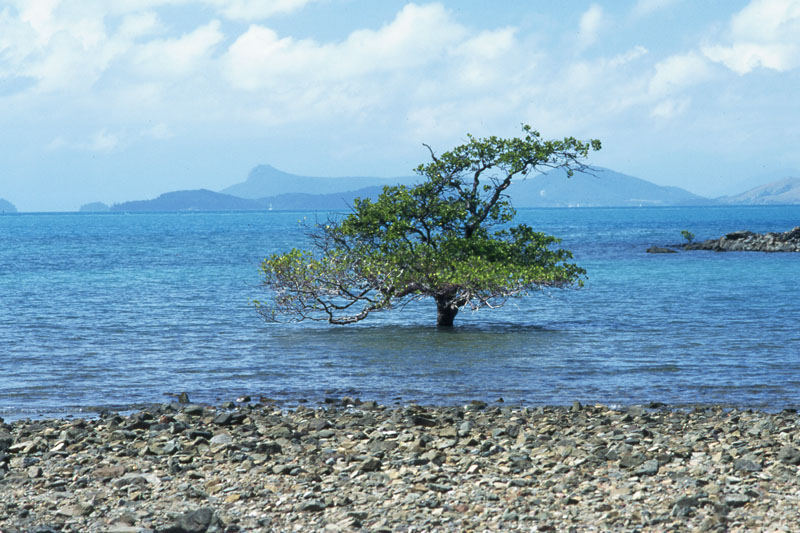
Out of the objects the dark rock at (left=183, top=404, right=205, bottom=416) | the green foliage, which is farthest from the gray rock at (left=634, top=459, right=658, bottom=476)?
the green foliage

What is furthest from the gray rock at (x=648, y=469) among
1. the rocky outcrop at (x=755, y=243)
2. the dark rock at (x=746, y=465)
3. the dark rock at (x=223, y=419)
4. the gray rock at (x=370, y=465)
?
the rocky outcrop at (x=755, y=243)

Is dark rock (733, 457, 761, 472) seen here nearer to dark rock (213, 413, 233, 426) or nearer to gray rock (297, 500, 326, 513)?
gray rock (297, 500, 326, 513)

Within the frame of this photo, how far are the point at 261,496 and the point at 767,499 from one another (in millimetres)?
7070

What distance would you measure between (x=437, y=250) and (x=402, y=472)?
68.1 feet

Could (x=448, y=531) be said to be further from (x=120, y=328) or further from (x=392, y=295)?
(x=120, y=328)

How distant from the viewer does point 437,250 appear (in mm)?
34188

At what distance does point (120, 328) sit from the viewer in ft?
120

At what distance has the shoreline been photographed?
11711mm

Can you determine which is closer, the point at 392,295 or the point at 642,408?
the point at 642,408

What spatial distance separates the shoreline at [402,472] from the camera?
11711 millimetres

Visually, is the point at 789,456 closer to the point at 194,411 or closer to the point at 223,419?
the point at 223,419

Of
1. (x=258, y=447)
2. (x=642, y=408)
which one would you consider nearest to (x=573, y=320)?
(x=642, y=408)

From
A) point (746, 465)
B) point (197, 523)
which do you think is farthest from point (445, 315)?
point (197, 523)

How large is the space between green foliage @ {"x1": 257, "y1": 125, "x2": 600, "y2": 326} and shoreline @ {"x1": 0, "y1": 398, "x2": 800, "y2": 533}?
14.3m
